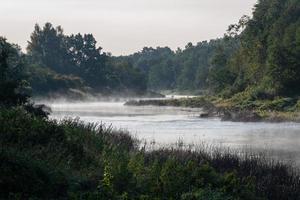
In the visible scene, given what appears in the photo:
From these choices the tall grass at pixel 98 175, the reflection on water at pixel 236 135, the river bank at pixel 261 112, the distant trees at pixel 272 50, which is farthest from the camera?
the distant trees at pixel 272 50

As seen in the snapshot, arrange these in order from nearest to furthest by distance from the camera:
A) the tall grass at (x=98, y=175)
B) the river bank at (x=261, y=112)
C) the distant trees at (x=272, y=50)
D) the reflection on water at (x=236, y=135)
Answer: the tall grass at (x=98, y=175), the reflection on water at (x=236, y=135), the river bank at (x=261, y=112), the distant trees at (x=272, y=50)

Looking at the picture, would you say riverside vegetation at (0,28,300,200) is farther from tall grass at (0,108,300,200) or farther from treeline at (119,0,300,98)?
treeline at (119,0,300,98)

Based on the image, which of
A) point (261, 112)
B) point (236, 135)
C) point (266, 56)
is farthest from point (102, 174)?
point (266, 56)

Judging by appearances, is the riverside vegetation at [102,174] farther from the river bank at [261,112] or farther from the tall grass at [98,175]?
the river bank at [261,112]

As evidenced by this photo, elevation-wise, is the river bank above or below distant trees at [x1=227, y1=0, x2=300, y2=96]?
below

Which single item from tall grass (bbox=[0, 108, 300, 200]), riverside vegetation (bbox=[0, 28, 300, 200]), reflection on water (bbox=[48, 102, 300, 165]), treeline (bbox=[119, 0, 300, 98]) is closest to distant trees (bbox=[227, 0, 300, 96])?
treeline (bbox=[119, 0, 300, 98])

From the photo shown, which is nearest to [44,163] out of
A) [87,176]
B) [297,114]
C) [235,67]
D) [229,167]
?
[87,176]

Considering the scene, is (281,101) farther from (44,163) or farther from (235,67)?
(44,163)

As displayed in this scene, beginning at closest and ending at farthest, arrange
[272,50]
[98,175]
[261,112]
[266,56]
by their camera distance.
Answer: [98,175] → [261,112] → [272,50] → [266,56]

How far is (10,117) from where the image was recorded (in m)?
22.1

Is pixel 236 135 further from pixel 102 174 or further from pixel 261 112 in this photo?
pixel 102 174

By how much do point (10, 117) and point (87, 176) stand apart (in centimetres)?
540

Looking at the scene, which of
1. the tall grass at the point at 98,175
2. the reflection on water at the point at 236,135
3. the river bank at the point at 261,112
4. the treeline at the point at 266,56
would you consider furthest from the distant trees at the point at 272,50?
the tall grass at the point at 98,175

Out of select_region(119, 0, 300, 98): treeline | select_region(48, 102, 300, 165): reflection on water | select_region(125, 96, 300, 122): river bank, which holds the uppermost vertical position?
select_region(119, 0, 300, 98): treeline
